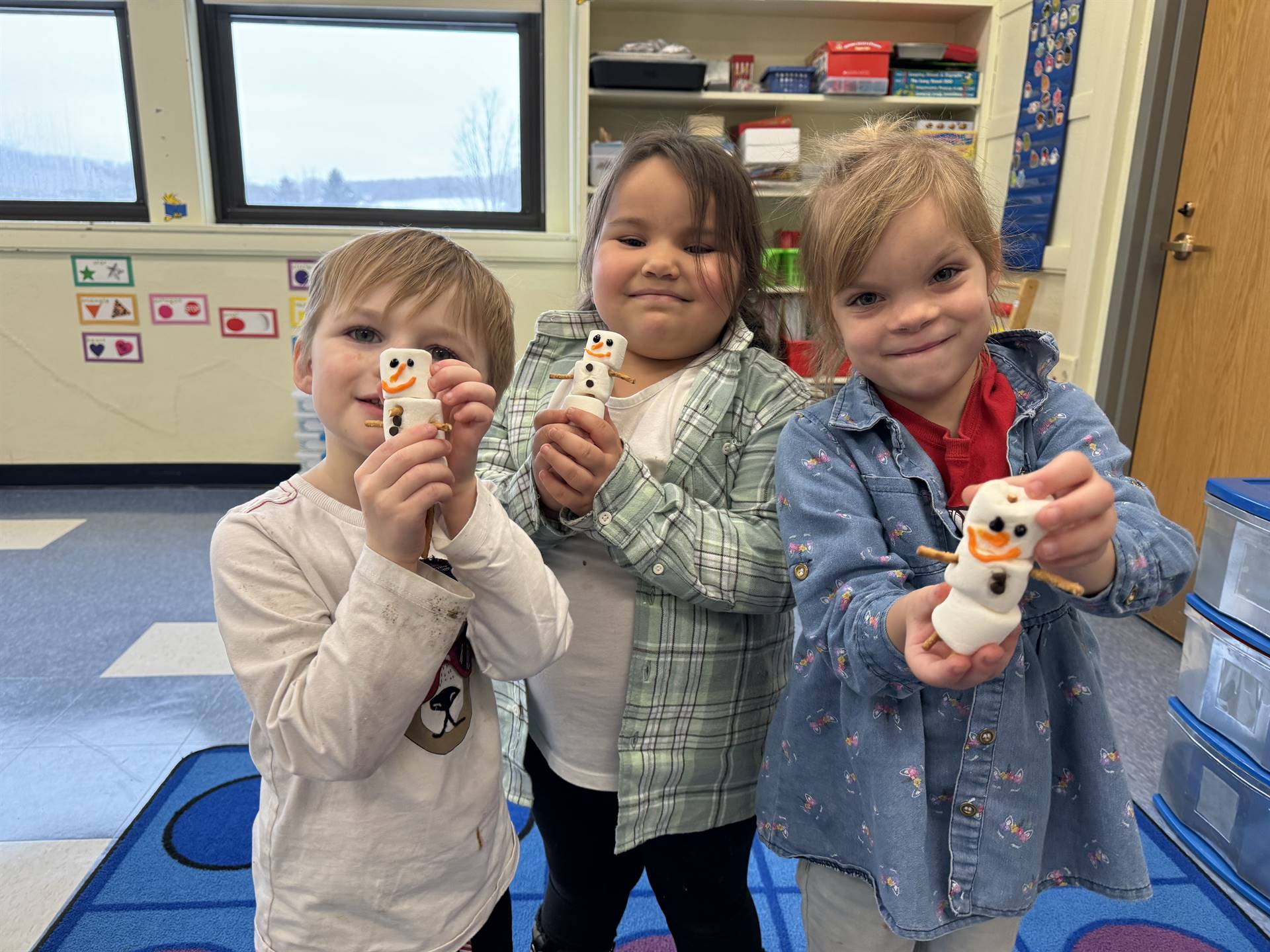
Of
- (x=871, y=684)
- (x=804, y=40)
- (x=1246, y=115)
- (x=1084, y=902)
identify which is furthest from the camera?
(x=804, y=40)

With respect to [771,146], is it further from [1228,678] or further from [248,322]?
[1228,678]

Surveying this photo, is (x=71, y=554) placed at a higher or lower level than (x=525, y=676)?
lower

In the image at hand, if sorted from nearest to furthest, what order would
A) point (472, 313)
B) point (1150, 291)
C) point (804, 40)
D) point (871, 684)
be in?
point (871, 684)
point (472, 313)
point (1150, 291)
point (804, 40)

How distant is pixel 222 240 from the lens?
3404mm

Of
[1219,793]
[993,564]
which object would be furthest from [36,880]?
[1219,793]

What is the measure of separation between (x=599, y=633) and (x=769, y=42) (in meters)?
3.12

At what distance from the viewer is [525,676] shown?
76 centimetres

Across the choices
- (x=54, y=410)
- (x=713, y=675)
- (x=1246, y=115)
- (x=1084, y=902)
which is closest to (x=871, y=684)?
(x=713, y=675)

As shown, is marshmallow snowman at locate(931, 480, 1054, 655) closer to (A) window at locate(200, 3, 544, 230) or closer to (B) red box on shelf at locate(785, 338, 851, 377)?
(B) red box on shelf at locate(785, 338, 851, 377)

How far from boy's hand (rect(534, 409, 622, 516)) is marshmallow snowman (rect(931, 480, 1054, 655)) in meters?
0.35

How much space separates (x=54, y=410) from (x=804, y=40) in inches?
132

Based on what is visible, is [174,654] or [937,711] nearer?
[937,711]

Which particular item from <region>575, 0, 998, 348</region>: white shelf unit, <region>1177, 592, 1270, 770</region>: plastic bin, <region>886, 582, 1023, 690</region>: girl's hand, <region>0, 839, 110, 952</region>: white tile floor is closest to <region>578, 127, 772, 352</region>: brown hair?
<region>886, 582, 1023, 690</region>: girl's hand

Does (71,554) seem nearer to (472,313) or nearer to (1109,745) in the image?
(472,313)
